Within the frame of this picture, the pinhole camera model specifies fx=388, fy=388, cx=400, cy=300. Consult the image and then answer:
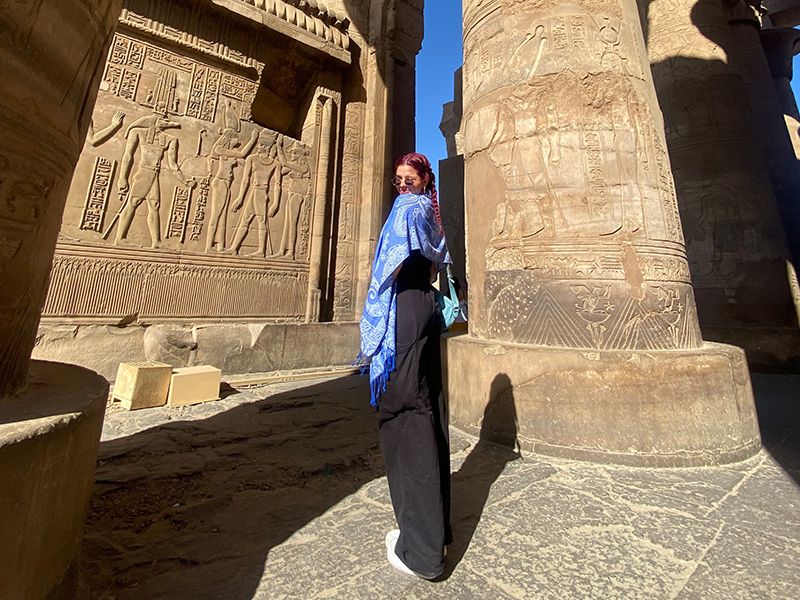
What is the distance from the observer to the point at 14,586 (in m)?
0.79

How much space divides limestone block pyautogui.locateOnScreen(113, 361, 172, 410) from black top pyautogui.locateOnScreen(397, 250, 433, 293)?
296 centimetres

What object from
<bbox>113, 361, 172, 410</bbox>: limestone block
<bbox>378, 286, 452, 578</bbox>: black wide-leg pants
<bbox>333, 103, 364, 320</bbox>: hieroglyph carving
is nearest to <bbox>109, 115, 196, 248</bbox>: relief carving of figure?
<bbox>113, 361, 172, 410</bbox>: limestone block

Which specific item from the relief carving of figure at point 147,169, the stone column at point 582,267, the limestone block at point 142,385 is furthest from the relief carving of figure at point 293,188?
the stone column at point 582,267

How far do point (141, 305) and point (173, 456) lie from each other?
2.92 meters

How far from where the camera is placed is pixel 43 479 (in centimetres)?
86

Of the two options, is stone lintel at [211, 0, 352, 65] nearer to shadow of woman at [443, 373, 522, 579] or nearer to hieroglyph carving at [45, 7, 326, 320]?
hieroglyph carving at [45, 7, 326, 320]

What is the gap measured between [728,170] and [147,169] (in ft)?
27.2

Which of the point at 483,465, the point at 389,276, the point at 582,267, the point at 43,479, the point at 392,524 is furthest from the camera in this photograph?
the point at 582,267

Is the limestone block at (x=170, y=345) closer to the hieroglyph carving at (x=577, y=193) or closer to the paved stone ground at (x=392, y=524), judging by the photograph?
the paved stone ground at (x=392, y=524)

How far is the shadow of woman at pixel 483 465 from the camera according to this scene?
163 cm

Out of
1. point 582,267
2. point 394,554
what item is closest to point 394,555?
point 394,554

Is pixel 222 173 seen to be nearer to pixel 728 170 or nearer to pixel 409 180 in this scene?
pixel 409 180

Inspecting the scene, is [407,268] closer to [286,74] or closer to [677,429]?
[677,429]

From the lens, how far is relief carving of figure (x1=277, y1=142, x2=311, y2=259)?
5.77 meters
